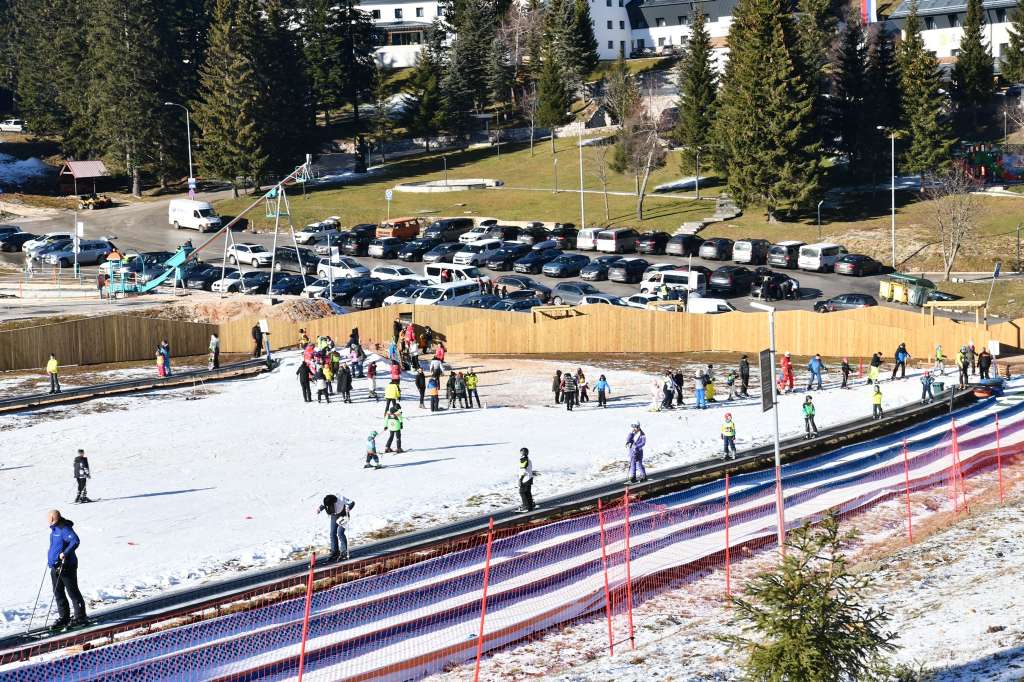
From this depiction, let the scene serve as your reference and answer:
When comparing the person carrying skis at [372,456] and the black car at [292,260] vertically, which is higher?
the black car at [292,260]

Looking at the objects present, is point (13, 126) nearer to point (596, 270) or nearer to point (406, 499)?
point (596, 270)

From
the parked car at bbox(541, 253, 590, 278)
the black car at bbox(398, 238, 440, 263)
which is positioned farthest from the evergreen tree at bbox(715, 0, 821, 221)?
the black car at bbox(398, 238, 440, 263)

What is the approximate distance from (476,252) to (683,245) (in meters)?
10.8

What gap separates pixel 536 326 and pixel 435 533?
79.2ft

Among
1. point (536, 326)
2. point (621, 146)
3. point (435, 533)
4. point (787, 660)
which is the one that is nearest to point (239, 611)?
point (435, 533)

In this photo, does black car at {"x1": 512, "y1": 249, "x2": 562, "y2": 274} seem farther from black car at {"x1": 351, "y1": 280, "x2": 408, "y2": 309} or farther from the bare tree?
the bare tree

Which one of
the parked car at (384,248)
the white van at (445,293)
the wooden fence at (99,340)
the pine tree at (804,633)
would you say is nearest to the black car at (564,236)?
the parked car at (384,248)

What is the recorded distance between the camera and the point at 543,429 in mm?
35688

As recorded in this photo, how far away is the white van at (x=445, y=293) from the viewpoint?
2132 inches

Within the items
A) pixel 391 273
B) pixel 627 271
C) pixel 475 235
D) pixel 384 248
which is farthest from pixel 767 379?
pixel 475 235

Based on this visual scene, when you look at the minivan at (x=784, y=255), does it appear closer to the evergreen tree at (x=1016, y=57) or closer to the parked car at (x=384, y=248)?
the parked car at (x=384, y=248)

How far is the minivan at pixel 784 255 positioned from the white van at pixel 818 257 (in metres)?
0.38

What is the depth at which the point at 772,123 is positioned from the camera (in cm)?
7294

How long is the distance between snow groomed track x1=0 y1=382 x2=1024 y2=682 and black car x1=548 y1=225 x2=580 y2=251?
131 ft
